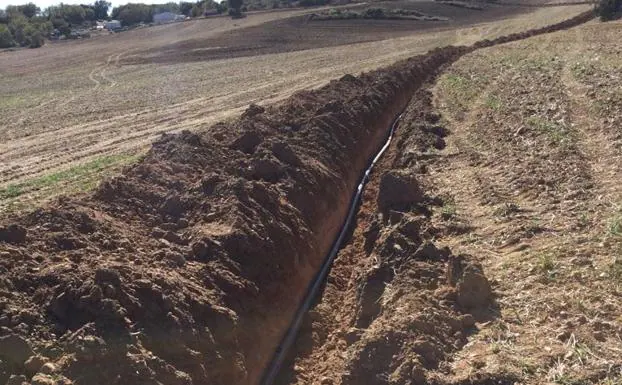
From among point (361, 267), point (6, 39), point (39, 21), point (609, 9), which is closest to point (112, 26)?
point (39, 21)

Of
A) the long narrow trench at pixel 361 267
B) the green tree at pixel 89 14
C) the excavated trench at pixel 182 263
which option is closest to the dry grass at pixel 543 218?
the long narrow trench at pixel 361 267

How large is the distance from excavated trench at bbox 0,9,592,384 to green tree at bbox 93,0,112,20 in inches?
4343

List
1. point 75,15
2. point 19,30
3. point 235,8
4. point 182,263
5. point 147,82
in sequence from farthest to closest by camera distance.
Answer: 1. point 75,15
2. point 19,30
3. point 235,8
4. point 147,82
5. point 182,263

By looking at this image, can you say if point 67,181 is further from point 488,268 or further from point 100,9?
point 100,9

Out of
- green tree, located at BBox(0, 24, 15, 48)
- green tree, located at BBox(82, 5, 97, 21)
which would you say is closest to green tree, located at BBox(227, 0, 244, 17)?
green tree, located at BBox(0, 24, 15, 48)

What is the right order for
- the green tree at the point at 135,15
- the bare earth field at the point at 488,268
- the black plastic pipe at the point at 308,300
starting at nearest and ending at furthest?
the bare earth field at the point at 488,268, the black plastic pipe at the point at 308,300, the green tree at the point at 135,15

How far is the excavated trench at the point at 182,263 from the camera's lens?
6109 mm

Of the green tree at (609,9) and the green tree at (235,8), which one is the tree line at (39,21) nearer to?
the green tree at (235,8)

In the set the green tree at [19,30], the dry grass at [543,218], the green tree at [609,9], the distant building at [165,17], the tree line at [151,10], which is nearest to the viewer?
the dry grass at [543,218]

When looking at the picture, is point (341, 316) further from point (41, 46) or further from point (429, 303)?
point (41, 46)

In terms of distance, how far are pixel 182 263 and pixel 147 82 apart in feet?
87.3

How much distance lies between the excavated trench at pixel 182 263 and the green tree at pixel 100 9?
11030 centimetres

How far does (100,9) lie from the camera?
4577 inches

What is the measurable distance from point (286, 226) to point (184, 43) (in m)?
46.2
